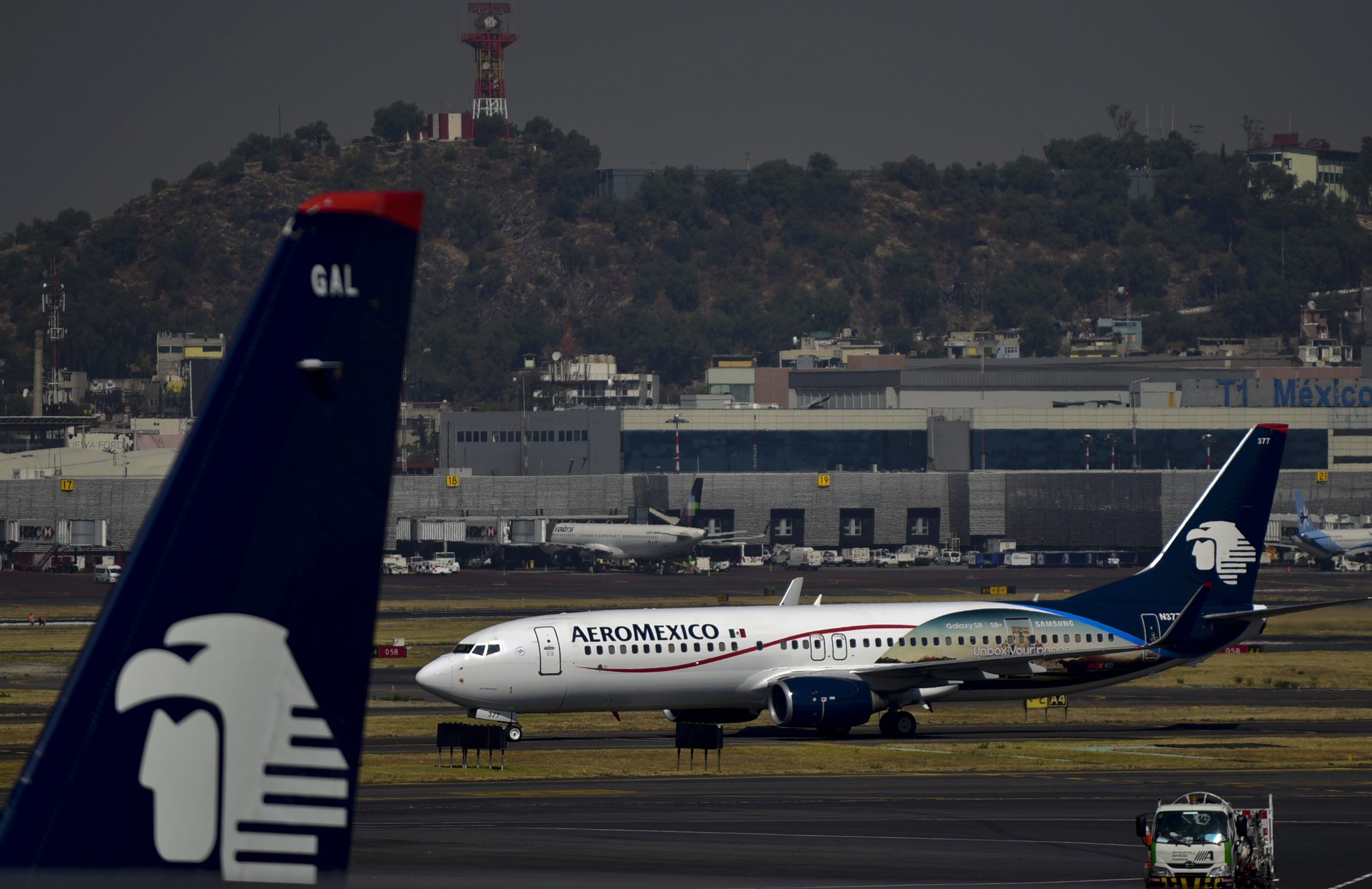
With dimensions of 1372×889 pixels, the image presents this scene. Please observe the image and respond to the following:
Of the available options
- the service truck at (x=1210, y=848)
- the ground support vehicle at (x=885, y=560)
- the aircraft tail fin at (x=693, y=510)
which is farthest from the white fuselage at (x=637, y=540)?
the service truck at (x=1210, y=848)

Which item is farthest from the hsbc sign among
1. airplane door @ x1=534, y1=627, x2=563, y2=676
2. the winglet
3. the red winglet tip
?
the red winglet tip

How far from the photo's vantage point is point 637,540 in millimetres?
159250

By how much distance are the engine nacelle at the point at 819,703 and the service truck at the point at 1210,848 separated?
62.4 feet

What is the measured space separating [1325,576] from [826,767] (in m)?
106

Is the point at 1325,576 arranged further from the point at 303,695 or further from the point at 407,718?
the point at 303,695

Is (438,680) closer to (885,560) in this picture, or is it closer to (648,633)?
(648,633)

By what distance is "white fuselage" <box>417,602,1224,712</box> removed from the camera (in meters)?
46.9

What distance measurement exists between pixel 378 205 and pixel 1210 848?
2463 centimetres

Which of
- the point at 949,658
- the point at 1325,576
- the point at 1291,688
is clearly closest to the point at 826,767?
the point at 949,658

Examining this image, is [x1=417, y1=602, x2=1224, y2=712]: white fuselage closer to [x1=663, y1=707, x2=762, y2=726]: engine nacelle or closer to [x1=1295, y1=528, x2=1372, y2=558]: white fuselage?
[x1=663, y1=707, x2=762, y2=726]: engine nacelle

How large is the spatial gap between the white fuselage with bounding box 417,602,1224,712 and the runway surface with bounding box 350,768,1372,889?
4290 mm

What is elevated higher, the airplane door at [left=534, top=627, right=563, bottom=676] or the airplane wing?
the airplane wing

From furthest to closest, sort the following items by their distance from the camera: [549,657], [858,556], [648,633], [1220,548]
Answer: [858,556] < [1220,548] < [648,633] < [549,657]

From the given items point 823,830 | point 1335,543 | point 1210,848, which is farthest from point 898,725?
point 1335,543
